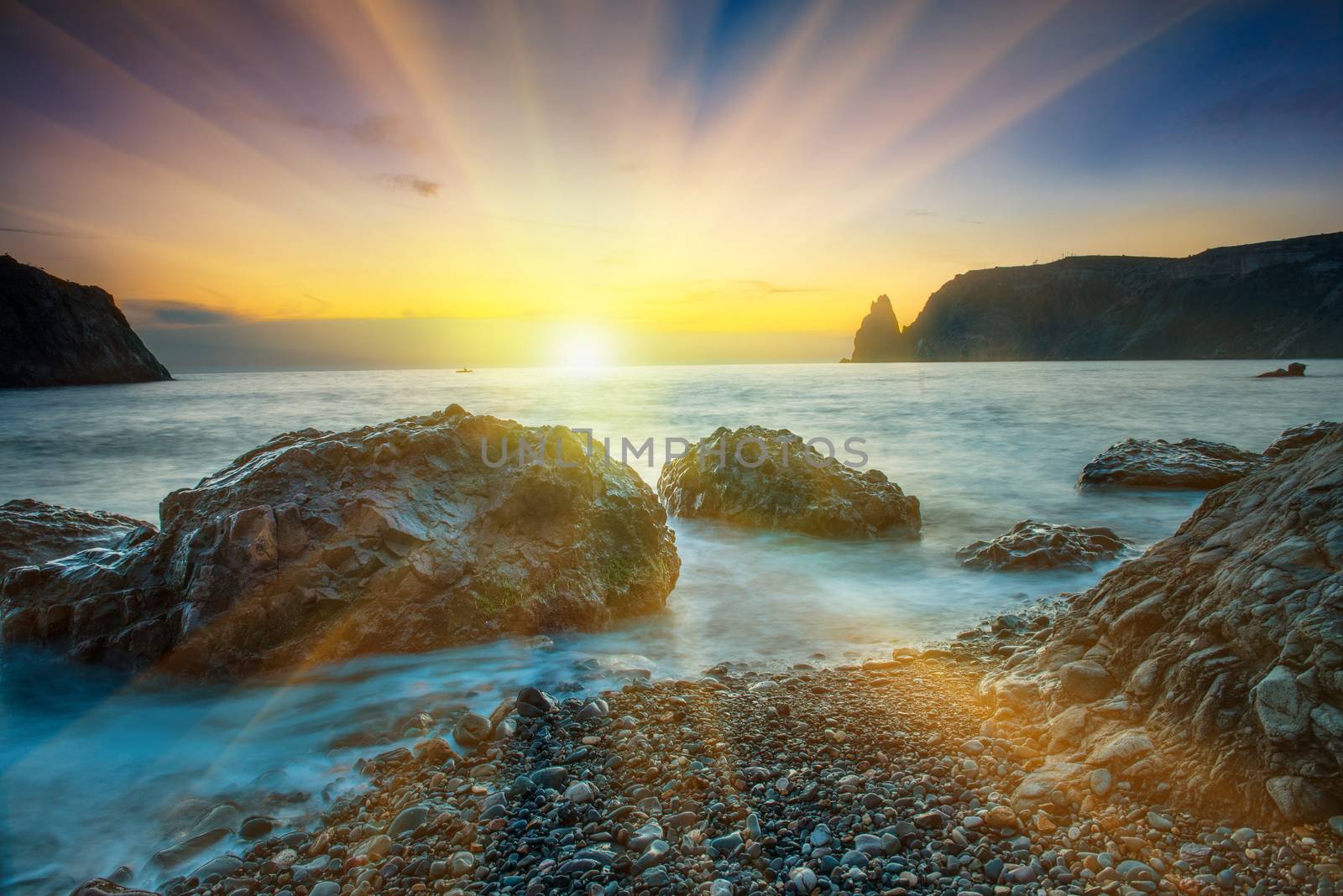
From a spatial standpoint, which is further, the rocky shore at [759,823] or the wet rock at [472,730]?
the wet rock at [472,730]

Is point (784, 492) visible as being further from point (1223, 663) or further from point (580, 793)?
point (580, 793)

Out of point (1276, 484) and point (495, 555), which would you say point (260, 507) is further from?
point (1276, 484)

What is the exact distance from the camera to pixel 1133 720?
3188 mm

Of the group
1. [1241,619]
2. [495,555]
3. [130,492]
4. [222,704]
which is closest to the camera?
[1241,619]

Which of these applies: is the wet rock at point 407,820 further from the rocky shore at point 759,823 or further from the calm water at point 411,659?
the calm water at point 411,659

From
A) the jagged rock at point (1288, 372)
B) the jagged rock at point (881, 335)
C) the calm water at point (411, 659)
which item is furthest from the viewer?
the jagged rock at point (881, 335)

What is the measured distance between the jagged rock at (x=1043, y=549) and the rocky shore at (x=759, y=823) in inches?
136

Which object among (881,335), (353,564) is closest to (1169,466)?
(353,564)

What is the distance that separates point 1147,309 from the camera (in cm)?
11288

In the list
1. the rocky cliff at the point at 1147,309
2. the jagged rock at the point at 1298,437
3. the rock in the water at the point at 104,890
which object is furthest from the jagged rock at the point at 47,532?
Result: the rocky cliff at the point at 1147,309

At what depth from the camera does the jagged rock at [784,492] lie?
840cm

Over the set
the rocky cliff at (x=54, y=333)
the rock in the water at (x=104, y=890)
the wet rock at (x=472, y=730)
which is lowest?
the rock in the water at (x=104, y=890)

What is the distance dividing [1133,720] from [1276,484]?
1.90 m

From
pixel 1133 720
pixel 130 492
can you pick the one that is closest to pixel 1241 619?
pixel 1133 720
